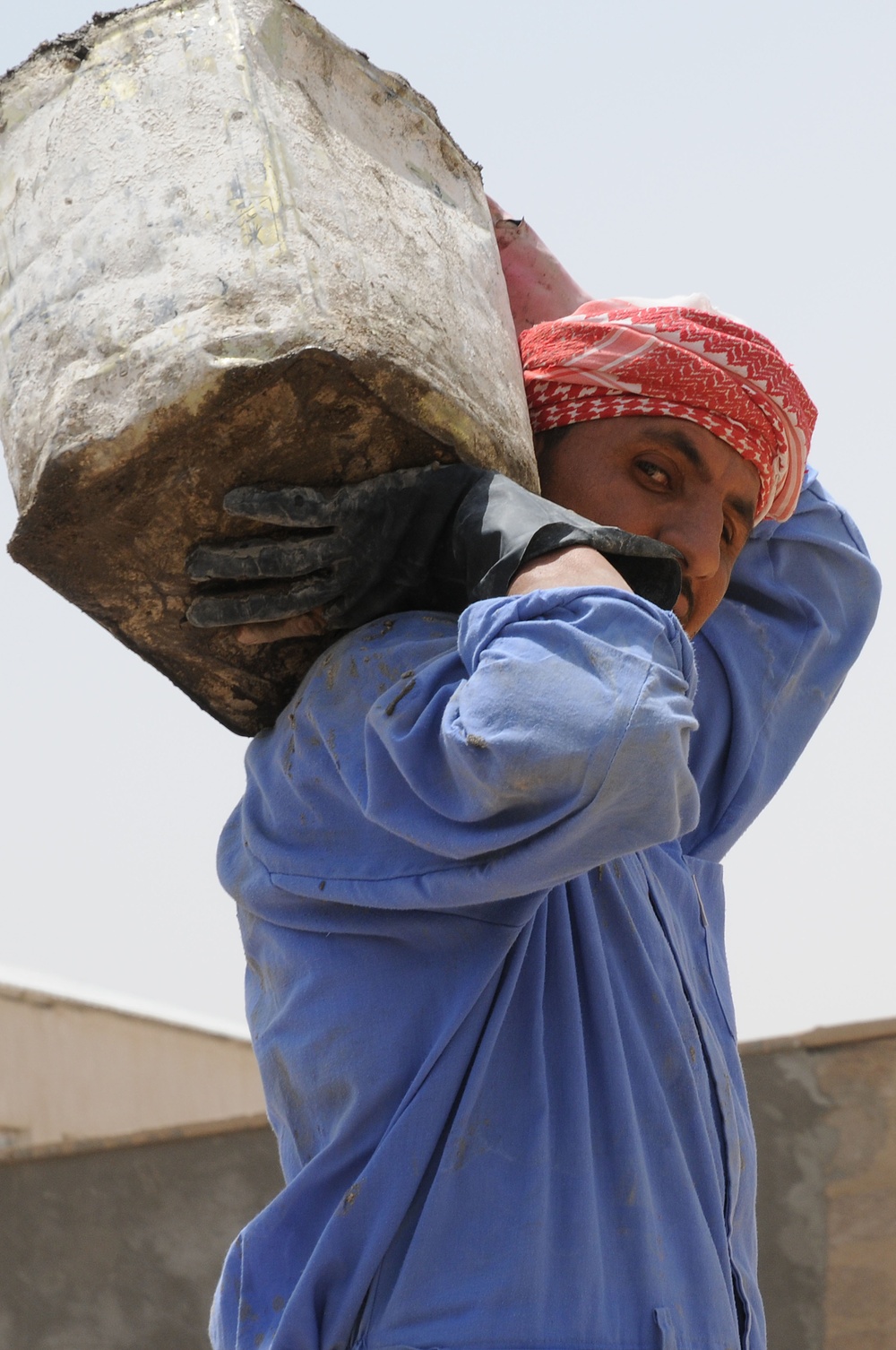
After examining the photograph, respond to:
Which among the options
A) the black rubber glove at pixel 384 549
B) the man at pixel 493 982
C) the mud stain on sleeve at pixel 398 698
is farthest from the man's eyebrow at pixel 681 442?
the mud stain on sleeve at pixel 398 698

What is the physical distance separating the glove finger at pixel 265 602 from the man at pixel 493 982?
0.24ft

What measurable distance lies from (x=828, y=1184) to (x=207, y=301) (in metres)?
4.53

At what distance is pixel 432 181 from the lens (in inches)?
81.3

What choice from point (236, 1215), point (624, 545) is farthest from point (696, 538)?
point (236, 1215)

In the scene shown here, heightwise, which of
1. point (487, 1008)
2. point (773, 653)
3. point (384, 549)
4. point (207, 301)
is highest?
point (207, 301)

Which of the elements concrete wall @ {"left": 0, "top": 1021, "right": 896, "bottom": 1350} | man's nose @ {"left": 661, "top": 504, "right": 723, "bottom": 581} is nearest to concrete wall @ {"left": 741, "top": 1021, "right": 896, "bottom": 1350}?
concrete wall @ {"left": 0, "top": 1021, "right": 896, "bottom": 1350}

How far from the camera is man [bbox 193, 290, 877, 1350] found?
155cm

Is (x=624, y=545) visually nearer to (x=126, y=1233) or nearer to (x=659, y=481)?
(x=659, y=481)

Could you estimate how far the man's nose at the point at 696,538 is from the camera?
2217 mm

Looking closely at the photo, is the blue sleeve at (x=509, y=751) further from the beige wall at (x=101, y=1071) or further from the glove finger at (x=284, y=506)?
the beige wall at (x=101, y=1071)

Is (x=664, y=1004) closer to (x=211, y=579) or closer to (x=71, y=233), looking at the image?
(x=211, y=579)

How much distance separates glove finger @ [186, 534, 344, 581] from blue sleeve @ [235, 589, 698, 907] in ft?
0.41

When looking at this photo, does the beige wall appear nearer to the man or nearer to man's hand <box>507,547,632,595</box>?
the man

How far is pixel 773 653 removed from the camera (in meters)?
2.80
